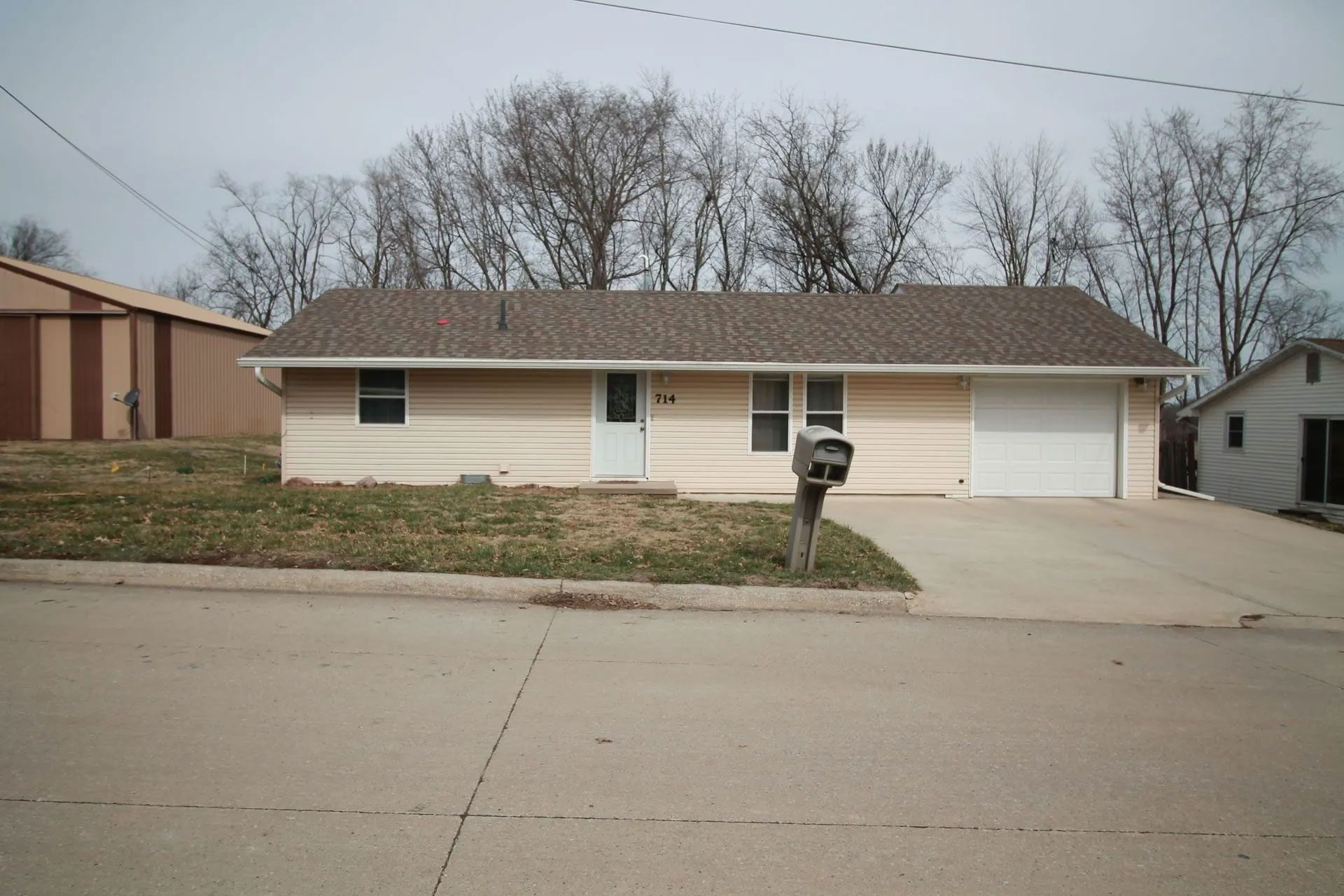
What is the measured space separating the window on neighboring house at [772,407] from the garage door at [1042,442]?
10.8 feet

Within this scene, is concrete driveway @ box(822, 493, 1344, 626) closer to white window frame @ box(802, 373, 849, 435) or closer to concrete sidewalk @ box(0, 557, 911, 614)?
concrete sidewalk @ box(0, 557, 911, 614)

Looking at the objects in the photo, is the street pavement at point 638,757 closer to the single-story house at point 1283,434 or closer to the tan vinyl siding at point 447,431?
the tan vinyl siding at point 447,431

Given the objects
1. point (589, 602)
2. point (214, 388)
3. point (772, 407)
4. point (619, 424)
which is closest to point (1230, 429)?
point (772, 407)

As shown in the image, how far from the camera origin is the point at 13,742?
15.3 ft

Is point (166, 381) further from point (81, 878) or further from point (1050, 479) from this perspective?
point (81, 878)

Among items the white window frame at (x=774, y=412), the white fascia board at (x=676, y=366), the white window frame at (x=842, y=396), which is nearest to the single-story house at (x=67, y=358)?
the white fascia board at (x=676, y=366)

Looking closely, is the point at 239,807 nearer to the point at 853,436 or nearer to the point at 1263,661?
the point at 1263,661

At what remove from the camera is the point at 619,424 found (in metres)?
16.8

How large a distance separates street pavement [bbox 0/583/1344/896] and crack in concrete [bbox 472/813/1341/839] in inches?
0.5

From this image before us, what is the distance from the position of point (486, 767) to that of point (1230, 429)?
90.5 feet

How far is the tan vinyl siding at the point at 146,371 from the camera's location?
25312 mm


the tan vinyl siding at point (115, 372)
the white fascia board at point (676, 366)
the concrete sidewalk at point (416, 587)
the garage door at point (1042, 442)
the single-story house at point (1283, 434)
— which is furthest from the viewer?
the tan vinyl siding at point (115, 372)

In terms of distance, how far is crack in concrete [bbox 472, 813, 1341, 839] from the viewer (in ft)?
13.3

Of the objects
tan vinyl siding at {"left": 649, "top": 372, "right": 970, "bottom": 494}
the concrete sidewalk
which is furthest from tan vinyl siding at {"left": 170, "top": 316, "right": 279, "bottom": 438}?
the concrete sidewalk
